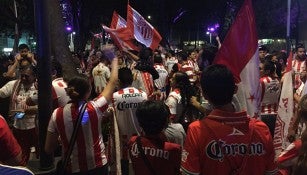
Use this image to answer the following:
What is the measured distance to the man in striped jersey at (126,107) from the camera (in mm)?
6867

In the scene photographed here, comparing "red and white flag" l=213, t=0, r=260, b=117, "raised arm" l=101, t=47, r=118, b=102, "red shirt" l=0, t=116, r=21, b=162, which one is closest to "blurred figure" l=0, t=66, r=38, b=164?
"raised arm" l=101, t=47, r=118, b=102

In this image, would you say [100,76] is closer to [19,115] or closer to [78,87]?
[19,115]

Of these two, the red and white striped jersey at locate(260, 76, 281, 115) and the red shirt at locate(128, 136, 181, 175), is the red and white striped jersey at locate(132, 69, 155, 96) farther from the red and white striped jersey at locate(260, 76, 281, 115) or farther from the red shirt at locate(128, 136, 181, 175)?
the red shirt at locate(128, 136, 181, 175)

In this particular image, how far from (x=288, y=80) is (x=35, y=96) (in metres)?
4.25

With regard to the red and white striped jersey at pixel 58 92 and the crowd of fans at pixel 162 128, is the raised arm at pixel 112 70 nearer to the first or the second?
the crowd of fans at pixel 162 128

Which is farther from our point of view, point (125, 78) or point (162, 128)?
point (125, 78)

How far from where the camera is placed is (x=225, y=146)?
10.2ft

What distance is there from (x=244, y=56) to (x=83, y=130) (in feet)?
5.91

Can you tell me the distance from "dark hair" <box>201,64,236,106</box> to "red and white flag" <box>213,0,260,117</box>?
1188 millimetres

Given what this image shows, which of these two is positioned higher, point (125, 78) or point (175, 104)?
point (125, 78)

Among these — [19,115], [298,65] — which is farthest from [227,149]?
[298,65]

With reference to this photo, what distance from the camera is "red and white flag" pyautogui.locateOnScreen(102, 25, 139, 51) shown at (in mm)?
10093

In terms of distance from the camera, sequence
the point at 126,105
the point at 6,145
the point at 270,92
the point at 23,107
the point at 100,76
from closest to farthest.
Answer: the point at 6,145
the point at 126,105
the point at 23,107
the point at 270,92
the point at 100,76

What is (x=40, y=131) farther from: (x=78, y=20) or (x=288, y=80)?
(x=78, y=20)
